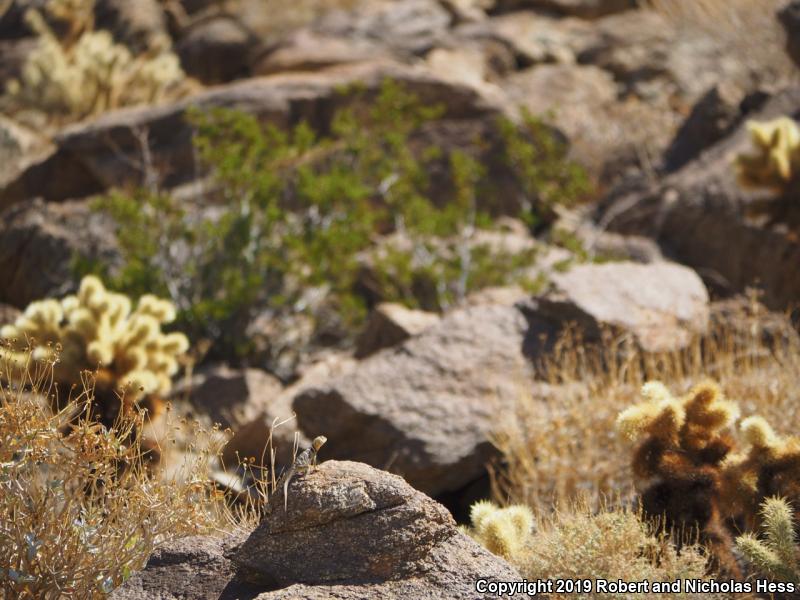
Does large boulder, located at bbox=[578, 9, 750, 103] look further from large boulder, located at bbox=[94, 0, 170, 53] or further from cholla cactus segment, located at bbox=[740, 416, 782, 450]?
cholla cactus segment, located at bbox=[740, 416, 782, 450]

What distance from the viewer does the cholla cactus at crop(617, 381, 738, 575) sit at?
4.52 metres

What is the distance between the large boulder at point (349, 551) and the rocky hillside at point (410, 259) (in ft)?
0.03

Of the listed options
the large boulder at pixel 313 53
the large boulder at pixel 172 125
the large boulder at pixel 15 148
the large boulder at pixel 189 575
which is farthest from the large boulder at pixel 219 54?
the large boulder at pixel 189 575

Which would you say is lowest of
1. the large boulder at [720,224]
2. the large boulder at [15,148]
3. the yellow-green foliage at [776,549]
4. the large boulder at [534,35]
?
the large boulder at [15,148]

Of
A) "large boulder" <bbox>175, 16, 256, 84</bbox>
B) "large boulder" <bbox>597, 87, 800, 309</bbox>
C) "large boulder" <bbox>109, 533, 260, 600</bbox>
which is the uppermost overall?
"large boulder" <bbox>109, 533, 260, 600</bbox>

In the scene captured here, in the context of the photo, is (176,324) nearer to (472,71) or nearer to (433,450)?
(433,450)

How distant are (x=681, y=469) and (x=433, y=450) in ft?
7.26

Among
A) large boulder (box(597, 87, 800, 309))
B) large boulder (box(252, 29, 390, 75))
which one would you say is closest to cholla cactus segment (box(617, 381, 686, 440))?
large boulder (box(597, 87, 800, 309))

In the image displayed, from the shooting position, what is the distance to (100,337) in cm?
654

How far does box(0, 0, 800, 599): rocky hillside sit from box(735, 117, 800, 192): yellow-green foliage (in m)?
0.03

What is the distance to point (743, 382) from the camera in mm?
6379

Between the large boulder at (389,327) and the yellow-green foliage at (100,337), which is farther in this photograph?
the large boulder at (389,327)

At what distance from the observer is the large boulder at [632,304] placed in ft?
23.2

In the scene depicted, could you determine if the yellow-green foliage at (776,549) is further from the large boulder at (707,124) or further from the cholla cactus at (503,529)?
the large boulder at (707,124)
